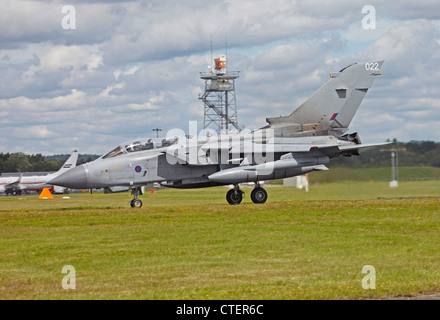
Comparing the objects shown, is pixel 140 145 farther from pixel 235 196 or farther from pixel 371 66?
pixel 371 66

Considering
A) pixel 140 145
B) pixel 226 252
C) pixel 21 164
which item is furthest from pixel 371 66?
pixel 21 164

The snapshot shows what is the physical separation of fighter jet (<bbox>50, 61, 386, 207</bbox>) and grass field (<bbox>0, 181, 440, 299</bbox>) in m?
2.51

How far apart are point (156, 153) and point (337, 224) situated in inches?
405

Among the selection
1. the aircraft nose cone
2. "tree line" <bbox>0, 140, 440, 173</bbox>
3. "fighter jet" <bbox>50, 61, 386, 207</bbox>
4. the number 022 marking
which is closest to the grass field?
the aircraft nose cone

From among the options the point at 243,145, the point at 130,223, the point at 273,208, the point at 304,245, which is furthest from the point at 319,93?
the point at 304,245

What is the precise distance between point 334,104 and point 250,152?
476cm

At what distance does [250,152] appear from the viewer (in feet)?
91.5

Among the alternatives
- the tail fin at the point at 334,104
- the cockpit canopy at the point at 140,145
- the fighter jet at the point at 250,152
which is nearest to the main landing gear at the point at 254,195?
the fighter jet at the point at 250,152

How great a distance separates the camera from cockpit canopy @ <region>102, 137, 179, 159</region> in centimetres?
2725

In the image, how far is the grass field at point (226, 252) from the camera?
422 inches

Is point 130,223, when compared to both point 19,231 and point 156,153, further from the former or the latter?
point 156,153

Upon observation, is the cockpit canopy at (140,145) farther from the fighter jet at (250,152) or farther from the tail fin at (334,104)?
the tail fin at (334,104)

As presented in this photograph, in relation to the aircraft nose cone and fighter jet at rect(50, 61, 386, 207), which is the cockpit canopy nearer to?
fighter jet at rect(50, 61, 386, 207)

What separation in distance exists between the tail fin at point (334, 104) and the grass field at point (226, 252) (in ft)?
17.5
